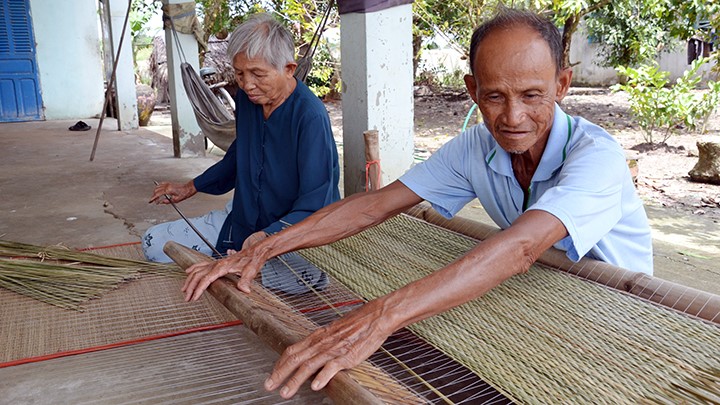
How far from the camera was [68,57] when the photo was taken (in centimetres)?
1025

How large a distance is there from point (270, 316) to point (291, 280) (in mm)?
570

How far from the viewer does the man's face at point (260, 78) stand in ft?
7.25

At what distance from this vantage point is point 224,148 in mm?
5359

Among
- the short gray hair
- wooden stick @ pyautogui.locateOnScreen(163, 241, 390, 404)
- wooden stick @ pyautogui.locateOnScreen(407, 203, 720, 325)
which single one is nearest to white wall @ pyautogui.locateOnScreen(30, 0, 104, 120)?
wooden stick @ pyautogui.locateOnScreen(163, 241, 390, 404)

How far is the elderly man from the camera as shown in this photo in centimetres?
113

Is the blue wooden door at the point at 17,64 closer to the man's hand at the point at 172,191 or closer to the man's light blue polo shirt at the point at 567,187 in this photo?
the man's hand at the point at 172,191

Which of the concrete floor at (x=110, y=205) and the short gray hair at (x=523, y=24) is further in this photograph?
the concrete floor at (x=110, y=205)

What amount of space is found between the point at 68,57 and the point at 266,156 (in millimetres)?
9321

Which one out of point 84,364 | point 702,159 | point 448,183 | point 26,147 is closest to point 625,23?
point 702,159

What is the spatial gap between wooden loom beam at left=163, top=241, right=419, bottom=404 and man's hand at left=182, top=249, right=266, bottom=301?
0.02 meters

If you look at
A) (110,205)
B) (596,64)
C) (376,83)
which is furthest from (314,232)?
(596,64)

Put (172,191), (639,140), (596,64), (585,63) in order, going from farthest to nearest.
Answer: (585,63) → (596,64) → (639,140) → (172,191)

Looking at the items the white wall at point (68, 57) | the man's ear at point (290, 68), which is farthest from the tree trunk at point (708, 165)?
the white wall at point (68, 57)

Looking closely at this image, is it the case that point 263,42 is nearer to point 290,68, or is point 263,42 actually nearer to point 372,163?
point 290,68
